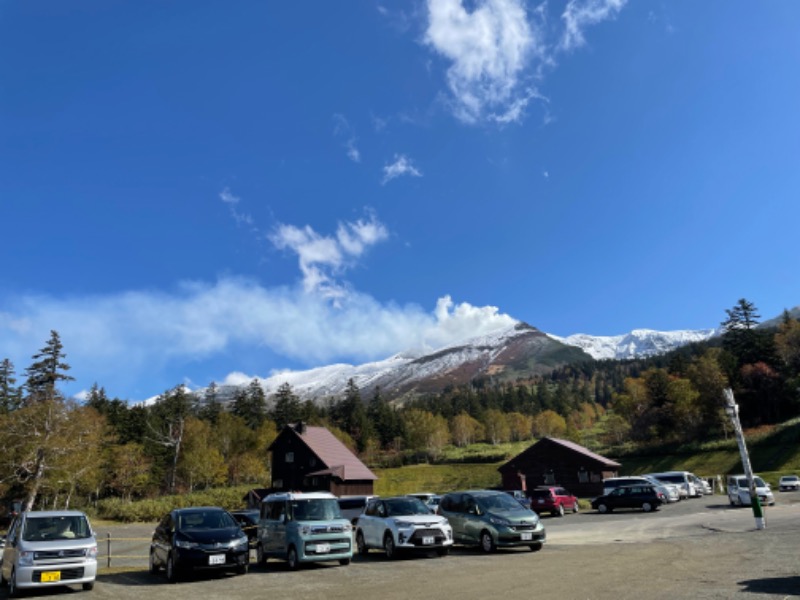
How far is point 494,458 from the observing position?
7975cm

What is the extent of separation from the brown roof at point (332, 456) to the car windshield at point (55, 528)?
37447 mm

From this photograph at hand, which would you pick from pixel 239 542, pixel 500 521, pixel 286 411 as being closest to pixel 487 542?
pixel 500 521

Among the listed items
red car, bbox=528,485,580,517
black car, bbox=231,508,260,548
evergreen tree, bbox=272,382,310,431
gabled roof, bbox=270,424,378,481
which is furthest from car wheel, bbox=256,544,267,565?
evergreen tree, bbox=272,382,310,431

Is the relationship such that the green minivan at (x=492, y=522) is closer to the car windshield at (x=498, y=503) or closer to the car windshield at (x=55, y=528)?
the car windshield at (x=498, y=503)

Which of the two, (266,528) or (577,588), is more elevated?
(266,528)

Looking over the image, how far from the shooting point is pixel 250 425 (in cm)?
9619

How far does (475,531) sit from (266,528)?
597cm

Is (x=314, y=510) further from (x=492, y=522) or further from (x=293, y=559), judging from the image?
(x=492, y=522)

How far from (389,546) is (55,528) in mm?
8247

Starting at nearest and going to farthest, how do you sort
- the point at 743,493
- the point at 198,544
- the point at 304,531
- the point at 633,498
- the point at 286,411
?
1. the point at 198,544
2. the point at 304,531
3. the point at 743,493
4. the point at 633,498
5. the point at 286,411

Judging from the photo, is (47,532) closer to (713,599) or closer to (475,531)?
(475,531)

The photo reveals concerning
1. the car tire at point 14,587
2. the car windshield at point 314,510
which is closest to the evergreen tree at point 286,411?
the car windshield at point 314,510

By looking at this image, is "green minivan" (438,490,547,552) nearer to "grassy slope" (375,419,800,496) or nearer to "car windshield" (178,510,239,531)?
"car windshield" (178,510,239,531)

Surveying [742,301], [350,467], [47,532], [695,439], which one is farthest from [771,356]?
[47,532]
